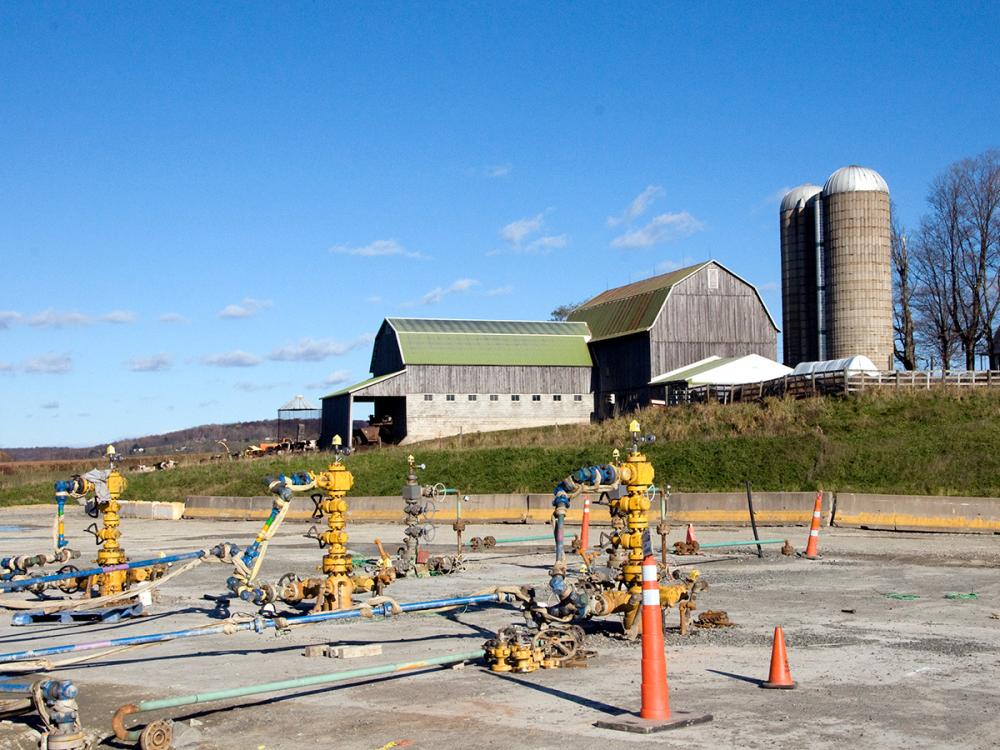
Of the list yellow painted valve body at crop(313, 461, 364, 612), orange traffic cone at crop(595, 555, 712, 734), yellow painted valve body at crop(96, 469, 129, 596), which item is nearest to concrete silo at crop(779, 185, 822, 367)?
yellow painted valve body at crop(96, 469, 129, 596)

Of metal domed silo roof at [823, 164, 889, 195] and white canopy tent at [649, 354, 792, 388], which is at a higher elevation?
metal domed silo roof at [823, 164, 889, 195]

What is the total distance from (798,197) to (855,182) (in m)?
4.35

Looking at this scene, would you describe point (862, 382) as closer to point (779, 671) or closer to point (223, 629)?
point (779, 671)

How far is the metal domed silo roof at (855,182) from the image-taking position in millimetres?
64438

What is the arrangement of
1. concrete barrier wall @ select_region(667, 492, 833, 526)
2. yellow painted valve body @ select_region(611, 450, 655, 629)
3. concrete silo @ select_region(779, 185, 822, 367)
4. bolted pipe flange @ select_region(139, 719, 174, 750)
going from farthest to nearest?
concrete silo @ select_region(779, 185, 822, 367)
concrete barrier wall @ select_region(667, 492, 833, 526)
yellow painted valve body @ select_region(611, 450, 655, 629)
bolted pipe flange @ select_region(139, 719, 174, 750)

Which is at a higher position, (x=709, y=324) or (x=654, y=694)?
Answer: (x=709, y=324)

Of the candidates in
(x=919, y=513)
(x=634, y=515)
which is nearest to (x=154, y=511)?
(x=919, y=513)

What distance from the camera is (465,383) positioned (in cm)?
6569

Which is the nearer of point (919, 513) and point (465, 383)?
point (919, 513)

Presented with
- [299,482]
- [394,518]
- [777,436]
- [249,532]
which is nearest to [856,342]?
[777,436]

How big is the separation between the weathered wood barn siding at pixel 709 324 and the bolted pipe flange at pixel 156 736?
54.9 m

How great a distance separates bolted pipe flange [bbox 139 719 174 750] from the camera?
8.38m

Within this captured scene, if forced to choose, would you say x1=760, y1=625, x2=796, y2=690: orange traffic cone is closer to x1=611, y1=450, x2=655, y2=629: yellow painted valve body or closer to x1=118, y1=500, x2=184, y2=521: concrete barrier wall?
x1=611, y1=450, x2=655, y2=629: yellow painted valve body

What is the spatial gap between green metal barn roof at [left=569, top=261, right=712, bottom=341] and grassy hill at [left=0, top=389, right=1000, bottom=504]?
10.2 meters
